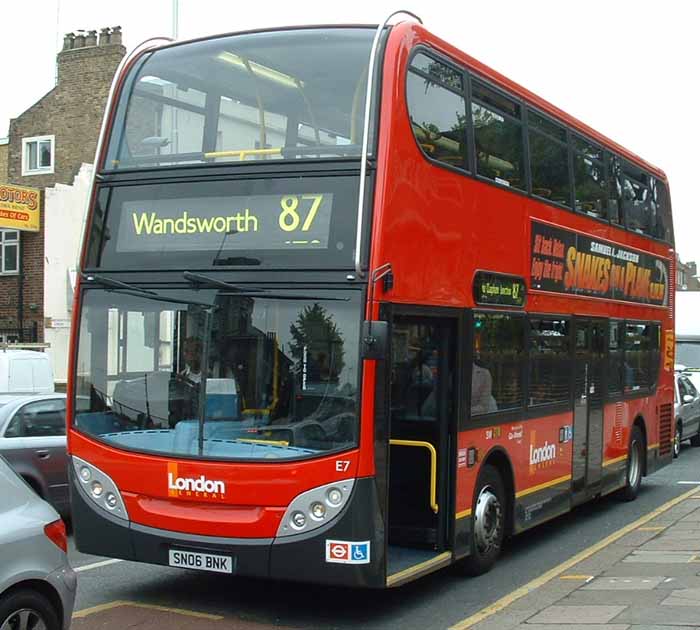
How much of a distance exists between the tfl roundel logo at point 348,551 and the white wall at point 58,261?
2405 cm

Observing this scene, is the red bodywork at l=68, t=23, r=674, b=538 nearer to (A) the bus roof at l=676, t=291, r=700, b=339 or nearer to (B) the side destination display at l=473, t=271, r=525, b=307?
(B) the side destination display at l=473, t=271, r=525, b=307

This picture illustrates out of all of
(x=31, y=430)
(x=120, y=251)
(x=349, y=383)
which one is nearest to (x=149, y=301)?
(x=120, y=251)

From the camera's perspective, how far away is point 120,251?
849 centimetres

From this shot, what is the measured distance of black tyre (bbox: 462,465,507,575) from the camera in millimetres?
9453

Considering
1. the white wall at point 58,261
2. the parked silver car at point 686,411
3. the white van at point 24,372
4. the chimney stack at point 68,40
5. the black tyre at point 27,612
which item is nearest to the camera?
the black tyre at point 27,612

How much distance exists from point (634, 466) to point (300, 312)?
8.50 meters

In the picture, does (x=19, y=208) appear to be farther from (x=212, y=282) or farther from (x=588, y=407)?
(x=212, y=282)

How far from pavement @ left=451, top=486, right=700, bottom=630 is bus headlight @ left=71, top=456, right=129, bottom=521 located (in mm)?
2632

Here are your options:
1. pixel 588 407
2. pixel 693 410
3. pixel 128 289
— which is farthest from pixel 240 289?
pixel 693 410

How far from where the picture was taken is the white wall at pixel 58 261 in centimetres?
3038

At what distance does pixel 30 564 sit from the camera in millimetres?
5906

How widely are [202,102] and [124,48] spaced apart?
2677cm

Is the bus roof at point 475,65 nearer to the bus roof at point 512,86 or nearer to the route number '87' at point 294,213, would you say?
the bus roof at point 512,86

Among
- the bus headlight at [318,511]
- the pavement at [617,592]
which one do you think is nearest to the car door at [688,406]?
Answer: the pavement at [617,592]
